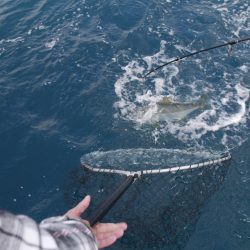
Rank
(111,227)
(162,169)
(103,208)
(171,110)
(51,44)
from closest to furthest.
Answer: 1. (111,227)
2. (103,208)
3. (162,169)
4. (171,110)
5. (51,44)

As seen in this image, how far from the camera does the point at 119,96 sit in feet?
33.3

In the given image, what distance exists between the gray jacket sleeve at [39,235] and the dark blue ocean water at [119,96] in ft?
12.8

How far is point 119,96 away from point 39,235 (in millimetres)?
8134

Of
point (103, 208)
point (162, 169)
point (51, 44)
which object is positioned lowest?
point (162, 169)

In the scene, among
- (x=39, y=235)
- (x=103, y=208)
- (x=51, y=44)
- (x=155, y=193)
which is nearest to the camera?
(x=39, y=235)

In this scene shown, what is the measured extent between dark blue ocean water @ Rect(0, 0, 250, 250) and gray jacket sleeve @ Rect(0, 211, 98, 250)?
3911mm

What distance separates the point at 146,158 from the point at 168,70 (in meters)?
4.88

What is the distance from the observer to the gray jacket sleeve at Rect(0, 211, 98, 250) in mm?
1980

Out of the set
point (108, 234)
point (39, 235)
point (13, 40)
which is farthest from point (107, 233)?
point (13, 40)

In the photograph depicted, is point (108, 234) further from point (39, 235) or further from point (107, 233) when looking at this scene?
point (39, 235)

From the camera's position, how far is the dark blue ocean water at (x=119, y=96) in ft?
23.8

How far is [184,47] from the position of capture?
1188 centimetres

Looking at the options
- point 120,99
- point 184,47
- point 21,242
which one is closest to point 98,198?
point 120,99

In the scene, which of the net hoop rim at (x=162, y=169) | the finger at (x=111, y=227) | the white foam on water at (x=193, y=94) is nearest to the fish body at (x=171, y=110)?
the white foam on water at (x=193, y=94)
